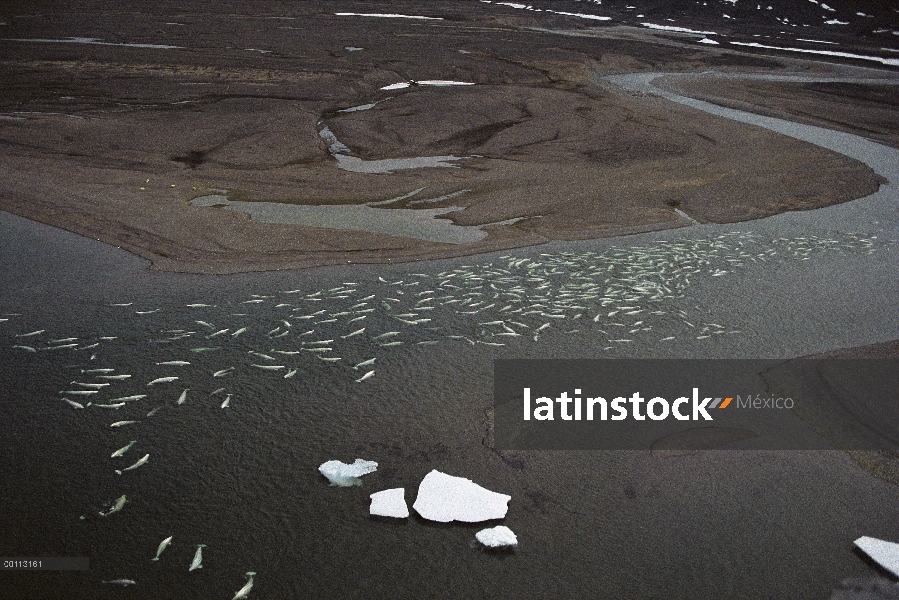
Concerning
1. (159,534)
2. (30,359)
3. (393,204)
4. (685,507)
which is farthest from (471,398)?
(393,204)

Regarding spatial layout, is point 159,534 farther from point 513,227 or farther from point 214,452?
point 513,227

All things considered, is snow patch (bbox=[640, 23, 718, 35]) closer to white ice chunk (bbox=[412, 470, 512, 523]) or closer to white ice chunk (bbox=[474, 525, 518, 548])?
white ice chunk (bbox=[412, 470, 512, 523])

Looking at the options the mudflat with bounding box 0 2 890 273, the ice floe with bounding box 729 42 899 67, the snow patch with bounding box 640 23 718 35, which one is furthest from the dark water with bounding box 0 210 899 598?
the snow patch with bounding box 640 23 718 35

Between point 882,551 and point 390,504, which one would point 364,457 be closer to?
point 390,504


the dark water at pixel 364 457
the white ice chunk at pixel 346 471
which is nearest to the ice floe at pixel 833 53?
the dark water at pixel 364 457

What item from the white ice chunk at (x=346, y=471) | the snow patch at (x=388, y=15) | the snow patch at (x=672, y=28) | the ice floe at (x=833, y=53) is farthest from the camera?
the snow patch at (x=672, y=28)

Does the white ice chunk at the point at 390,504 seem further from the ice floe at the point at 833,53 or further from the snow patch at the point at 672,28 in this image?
the snow patch at the point at 672,28

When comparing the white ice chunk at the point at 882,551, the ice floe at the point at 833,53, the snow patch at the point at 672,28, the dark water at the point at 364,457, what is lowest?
the dark water at the point at 364,457
